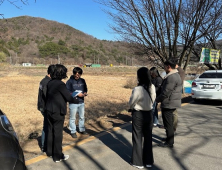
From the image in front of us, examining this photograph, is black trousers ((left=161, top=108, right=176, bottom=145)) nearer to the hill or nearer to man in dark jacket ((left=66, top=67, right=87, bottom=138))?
man in dark jacket ((left=66, top=67, right=87, bottom=138))

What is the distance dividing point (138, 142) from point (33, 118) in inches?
203

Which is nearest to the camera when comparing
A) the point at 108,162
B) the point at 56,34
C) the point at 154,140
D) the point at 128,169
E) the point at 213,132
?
the point at 128,169

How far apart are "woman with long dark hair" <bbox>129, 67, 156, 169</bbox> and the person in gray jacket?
77 cm

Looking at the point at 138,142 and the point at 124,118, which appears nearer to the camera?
the point at 138,142

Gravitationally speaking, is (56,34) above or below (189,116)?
above

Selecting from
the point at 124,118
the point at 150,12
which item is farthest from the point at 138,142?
the point at 150,12

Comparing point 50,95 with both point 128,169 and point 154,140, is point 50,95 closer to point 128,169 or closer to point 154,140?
point 128,169

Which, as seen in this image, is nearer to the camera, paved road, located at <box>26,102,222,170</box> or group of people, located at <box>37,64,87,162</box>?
paved road, located at <box>26,102,222,170</box>

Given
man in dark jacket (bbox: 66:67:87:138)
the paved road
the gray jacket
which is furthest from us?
man in dark jacket (bbox: 66:67:87:138)

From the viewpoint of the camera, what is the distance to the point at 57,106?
12.7 ft

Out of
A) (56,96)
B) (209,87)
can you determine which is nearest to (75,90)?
(56,96)

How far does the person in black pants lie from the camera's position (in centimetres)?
387

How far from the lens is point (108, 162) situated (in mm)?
3836

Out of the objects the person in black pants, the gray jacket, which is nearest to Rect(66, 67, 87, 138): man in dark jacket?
the person in black pants
